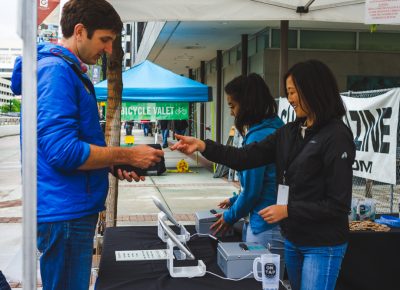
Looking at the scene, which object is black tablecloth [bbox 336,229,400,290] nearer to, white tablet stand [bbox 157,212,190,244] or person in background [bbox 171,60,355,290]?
white tablet stand [bbox 157,212,190,244]

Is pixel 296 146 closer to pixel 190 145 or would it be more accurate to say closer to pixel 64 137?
pixel 190 145

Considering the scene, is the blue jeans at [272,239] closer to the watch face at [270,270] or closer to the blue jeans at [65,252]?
the watch face at [270,270]

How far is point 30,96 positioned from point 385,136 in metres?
5.10

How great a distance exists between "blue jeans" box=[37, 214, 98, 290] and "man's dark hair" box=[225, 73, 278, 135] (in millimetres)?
1394

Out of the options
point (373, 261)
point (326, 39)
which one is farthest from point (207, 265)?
point (326, 39)

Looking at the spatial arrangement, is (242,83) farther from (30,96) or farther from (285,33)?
(285,33)

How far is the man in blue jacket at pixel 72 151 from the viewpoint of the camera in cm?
196

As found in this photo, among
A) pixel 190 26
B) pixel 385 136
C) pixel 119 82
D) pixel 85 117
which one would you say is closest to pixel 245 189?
pixel 85 117

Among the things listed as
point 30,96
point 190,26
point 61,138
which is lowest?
point 61,138

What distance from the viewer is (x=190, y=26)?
13.1 m

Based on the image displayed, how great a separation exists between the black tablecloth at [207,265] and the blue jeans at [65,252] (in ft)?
0.93

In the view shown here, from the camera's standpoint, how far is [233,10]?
486 cm

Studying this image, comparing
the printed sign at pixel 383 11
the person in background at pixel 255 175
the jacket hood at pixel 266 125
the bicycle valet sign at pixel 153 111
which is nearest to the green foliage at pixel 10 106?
the bicycle valet sign at pixel 153 111

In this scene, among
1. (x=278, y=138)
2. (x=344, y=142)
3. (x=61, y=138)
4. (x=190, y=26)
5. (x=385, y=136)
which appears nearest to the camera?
(x=61, y=138)
